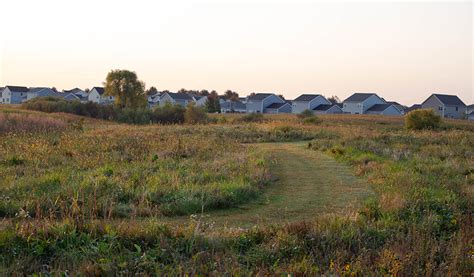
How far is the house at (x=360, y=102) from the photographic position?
9281cm

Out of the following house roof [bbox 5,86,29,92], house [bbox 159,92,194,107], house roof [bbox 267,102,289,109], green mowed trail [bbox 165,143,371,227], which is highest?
house roof [bbox 5,86,29,92]

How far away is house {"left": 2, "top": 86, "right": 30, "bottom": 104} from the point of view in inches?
4621

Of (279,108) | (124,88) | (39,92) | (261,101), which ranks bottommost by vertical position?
(279,108)

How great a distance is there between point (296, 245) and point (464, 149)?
15.5 metres

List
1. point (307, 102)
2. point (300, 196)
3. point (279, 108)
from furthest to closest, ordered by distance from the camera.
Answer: point (279, 108), point (307, 102), point (300, 196)

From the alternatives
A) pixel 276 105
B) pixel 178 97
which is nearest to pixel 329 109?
pixel 276 105

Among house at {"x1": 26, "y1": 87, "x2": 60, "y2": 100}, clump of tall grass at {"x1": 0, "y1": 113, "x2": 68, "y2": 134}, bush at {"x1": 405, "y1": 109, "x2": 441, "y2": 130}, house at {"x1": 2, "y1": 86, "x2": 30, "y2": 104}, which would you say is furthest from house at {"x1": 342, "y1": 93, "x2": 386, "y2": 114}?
house at {"x1": 2, "y1": 86, "x2": 30, "y2": 104}

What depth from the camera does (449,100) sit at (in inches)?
3575

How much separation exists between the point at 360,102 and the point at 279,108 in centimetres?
1674

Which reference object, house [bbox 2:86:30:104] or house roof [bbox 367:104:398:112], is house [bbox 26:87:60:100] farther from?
house roof [bbox 367:104:398:112]

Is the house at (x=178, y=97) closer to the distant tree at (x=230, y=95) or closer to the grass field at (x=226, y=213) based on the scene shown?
the distant tree at (x=230, y=95)

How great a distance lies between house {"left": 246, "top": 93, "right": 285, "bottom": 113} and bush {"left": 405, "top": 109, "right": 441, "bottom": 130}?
210 ft

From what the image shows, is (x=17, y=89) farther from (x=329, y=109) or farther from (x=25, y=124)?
(x=25, y=124)

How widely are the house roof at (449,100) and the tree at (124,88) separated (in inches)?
2149
